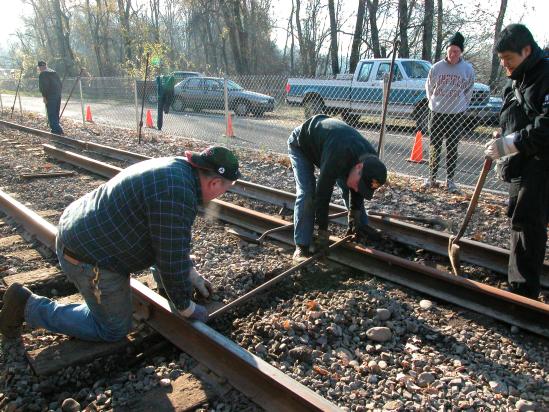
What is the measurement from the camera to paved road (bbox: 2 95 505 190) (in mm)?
9570

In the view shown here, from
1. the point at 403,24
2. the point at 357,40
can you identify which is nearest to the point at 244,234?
the point at 403,24

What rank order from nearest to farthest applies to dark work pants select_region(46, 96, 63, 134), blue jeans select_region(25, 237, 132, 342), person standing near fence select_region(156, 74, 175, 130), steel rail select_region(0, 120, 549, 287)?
blue jeans select_region(25, 237, 132, 342) → steel rail select_region(0, 120, 549, 287) → dark work pants select_region(46, 96, 63, 134) → person standing near fence select_region(156, 74, 175, 130)

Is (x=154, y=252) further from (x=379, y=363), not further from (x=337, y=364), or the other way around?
(x=379, y=363)

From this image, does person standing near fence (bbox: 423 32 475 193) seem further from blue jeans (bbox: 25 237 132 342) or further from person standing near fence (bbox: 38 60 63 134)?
person standing near fence (bbox: 38 60 63 134)

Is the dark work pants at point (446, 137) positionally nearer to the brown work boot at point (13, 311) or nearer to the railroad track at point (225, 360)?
the railroad track at point (225, 360)

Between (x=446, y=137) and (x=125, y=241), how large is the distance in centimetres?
586

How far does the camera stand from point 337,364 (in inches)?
122

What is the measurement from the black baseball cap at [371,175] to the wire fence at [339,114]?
165 inches

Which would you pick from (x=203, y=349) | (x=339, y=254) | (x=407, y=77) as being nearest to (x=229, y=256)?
(x=339, y=254)

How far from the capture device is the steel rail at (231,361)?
8.65 feet

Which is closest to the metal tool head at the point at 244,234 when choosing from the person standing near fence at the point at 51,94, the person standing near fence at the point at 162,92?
the person standing near fence at the point at 162,92

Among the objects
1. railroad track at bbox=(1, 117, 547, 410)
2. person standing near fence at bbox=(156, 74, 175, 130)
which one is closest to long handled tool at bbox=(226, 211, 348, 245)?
railroad track at bbox=(1, 117, 547, 410)

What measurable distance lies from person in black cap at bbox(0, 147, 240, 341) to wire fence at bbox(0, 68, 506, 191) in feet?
18.1

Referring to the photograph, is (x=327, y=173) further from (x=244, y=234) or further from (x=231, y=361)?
(x=231, y=361)
